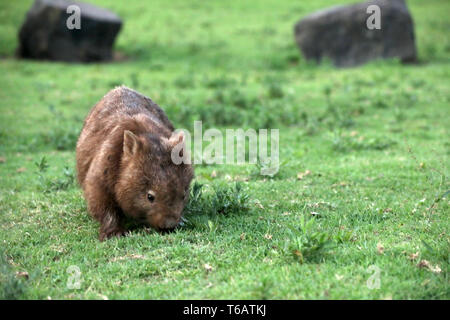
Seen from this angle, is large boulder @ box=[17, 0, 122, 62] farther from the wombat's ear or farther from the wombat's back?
the wombat's ear

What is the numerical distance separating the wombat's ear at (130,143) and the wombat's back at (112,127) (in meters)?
0.18

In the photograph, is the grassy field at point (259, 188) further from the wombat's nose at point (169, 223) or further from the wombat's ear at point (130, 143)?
the wombat's ear at point (130, 143)

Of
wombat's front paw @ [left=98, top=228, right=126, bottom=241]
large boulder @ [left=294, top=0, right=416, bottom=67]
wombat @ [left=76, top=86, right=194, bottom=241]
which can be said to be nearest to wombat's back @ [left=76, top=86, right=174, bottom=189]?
wombat @ [left=76, top=86, right=194, bottom=241]

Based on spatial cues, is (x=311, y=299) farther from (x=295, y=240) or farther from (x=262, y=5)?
(x=262, y=5)

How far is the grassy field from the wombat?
237 millimetres

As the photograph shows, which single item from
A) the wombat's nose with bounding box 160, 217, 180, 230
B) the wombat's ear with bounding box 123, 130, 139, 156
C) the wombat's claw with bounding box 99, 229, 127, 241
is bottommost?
the wombat's claw with bounding box 99, 229, 127, 241

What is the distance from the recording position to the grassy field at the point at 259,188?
4.43m

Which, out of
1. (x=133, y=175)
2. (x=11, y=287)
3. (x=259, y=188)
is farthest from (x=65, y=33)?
(x=11, y=287)

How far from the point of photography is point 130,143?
5.34 m

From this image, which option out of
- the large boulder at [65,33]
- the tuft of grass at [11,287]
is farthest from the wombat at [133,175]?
the large boulder at [65,33]

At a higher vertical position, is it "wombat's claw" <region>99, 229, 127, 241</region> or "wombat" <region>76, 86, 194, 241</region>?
"wombat" <region>76, 86, 194, 241</region>

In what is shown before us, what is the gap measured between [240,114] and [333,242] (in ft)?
20.8

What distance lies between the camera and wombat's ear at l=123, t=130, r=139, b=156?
5277 millimetres
